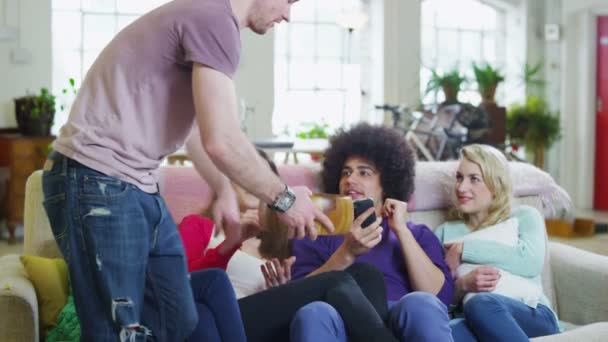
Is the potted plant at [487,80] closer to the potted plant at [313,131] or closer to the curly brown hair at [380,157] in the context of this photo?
the potted plant at [313,131]

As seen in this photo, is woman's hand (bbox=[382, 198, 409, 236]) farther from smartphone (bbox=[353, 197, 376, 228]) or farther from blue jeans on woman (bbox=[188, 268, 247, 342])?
blue jeans on woman (bbox=[188, 268, 247, 342])

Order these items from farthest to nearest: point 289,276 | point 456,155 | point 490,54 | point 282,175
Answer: point 490,54 → point 456,155 → point 282,175 → point 289,276

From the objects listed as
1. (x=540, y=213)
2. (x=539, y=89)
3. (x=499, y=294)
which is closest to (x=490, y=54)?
(x=539, y=89)

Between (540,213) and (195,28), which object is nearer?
(195,28)

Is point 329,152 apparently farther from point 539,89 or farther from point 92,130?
point 539,89

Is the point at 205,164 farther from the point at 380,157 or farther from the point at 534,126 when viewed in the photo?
the point at 534,126

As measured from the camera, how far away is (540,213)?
2.92m

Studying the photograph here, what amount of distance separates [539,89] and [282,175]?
7013 mm

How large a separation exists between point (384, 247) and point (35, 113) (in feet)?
14.5

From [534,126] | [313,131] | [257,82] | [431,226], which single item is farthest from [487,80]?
[431,226]

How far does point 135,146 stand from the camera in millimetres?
1534

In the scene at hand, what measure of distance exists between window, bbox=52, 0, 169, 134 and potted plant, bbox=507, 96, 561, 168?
3860 mm

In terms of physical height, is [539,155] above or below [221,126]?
below

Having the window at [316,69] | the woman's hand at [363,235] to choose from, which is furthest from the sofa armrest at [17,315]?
the window at [316,69]
